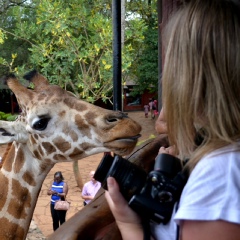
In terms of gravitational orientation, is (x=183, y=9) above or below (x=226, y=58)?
above

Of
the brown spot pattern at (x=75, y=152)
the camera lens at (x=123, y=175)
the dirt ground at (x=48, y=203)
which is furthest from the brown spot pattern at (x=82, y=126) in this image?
the dirt ground at (x=48, y=203)

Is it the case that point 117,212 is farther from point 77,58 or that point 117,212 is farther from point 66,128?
point 77,58

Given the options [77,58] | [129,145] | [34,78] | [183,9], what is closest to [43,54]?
[77,58]

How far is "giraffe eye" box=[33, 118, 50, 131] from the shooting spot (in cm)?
234

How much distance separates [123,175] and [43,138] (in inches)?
63.1

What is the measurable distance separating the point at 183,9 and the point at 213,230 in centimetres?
46

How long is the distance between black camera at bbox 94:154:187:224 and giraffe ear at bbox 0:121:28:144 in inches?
63.8

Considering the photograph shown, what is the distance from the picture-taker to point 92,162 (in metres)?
11.6

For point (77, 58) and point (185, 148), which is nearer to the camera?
point (185, 148)

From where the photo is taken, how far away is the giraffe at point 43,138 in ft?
7.62

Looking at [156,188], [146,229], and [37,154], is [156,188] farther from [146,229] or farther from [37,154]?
[37,154]

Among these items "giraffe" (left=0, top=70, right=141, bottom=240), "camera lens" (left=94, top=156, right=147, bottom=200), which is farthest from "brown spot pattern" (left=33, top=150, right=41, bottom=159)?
"camera lens" (left=94, top=156, right=147, bottom=200)

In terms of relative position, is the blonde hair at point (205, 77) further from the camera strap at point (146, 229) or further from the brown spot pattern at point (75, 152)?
the brown spot pattern at point (75, 152)

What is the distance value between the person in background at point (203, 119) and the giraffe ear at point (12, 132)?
5.36 feet
